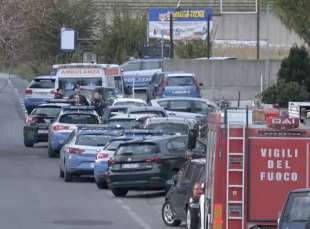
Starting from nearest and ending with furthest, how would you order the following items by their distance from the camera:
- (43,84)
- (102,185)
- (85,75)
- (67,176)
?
1. (102,185)
2. (67,176)
3. (85,75)
4. (43,84)

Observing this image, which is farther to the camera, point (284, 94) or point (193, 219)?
point (284, 94)

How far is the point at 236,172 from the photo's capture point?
673 inches

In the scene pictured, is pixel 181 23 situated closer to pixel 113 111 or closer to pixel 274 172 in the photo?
pixel 113 111

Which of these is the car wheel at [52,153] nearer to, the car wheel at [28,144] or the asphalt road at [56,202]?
the asphalt road at [56,202]

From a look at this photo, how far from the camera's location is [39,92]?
55562mm

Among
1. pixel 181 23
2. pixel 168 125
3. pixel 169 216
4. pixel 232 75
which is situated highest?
pixel 181 23

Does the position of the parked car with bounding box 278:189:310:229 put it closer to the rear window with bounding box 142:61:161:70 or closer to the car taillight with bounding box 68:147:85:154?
the car taillight with bounding box 68:147:85:154

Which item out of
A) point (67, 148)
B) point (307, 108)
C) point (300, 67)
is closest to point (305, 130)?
point (307, 108)

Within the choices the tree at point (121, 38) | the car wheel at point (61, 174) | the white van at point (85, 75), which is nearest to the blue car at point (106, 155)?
the car wheel at point (61, 174)

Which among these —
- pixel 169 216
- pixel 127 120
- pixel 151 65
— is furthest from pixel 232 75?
pixel 169 216

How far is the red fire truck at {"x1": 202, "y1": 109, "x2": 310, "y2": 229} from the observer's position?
1703 centimetres

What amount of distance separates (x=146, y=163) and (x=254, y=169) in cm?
1161

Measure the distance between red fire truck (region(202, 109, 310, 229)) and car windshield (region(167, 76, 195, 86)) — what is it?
3430 centimetres

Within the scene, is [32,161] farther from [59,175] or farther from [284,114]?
[284,114]
